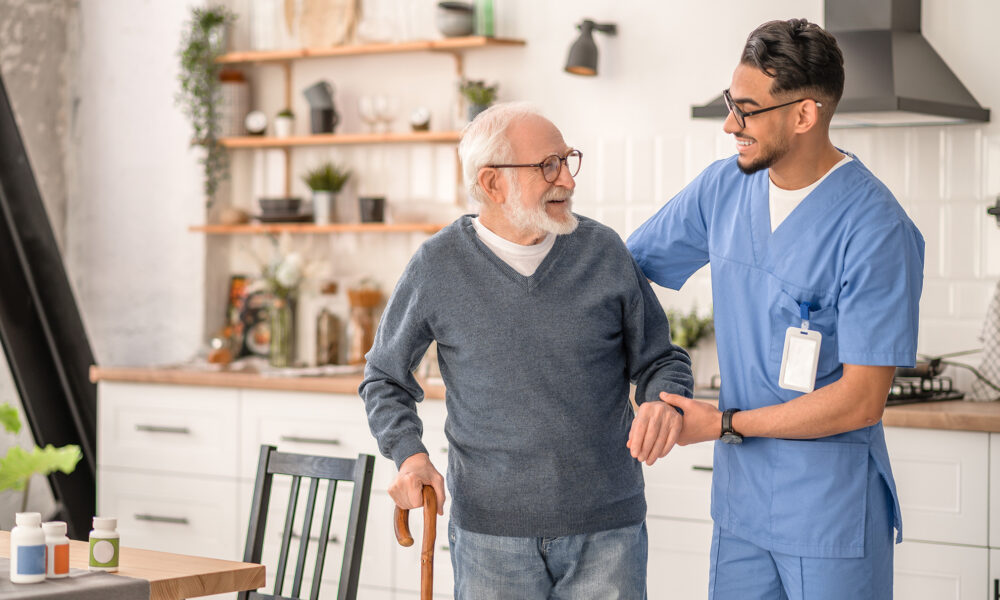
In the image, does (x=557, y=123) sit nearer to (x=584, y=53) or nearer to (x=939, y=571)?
(x=584, y=53)

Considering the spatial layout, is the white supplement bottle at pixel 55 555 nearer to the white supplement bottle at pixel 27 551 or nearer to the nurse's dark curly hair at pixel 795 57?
the white supplement bottle at pixel 27 551

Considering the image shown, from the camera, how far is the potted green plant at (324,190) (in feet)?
15.1

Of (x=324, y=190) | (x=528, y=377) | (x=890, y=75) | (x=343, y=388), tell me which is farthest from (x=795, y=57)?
(x=324, y=190)

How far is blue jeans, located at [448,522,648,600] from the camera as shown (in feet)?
6.52

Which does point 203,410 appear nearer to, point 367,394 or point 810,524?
point 367,394

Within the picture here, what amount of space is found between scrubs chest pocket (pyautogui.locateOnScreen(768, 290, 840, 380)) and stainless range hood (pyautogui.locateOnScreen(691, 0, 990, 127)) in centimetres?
157

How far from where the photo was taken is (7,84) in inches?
186

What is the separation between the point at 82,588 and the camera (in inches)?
75.1

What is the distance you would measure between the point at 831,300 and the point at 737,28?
2.29 metres

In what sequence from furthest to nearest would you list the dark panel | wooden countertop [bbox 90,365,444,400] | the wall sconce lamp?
the dark panel, the wall sconce lamp, wooden countertop [bbox 90,365,444,400]

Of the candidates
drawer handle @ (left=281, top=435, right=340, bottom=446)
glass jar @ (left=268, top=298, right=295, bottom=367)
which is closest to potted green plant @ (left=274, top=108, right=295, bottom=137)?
glass jar @ (left=268, top=298, right=295, bottom=367)

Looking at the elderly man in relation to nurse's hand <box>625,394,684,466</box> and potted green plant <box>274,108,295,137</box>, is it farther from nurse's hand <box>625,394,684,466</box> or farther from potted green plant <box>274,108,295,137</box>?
potted green plant <box>274,108,295,137</box>

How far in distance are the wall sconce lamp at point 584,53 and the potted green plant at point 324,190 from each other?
3.52 ft

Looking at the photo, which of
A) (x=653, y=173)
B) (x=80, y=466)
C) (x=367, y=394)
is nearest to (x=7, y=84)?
(x=80, y=466)
